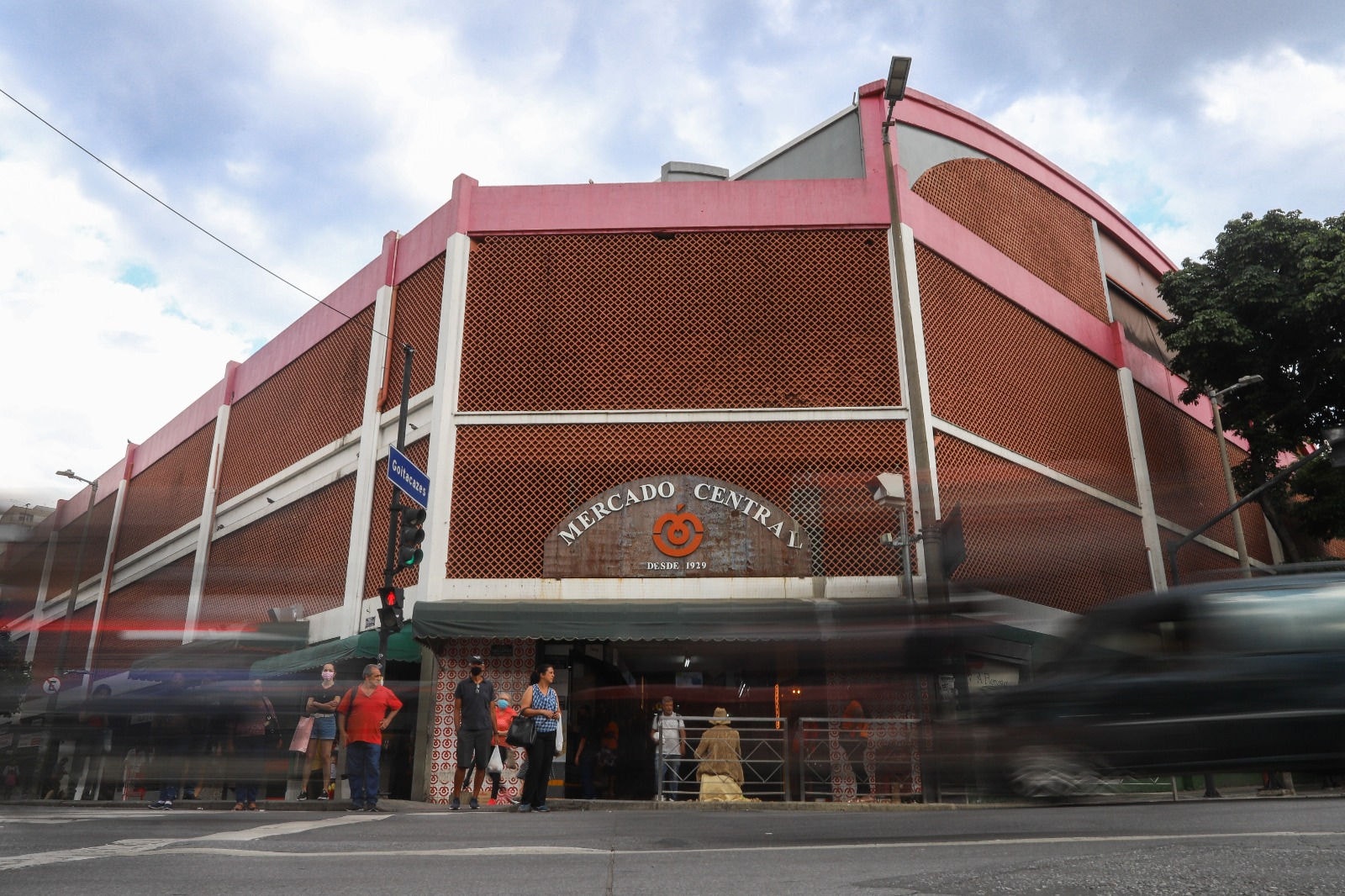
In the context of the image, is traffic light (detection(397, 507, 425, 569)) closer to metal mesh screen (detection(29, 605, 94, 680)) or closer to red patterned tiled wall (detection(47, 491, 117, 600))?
metal mesh screen (detection(29, 605, 94, 680))

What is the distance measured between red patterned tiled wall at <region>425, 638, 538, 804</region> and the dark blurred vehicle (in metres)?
10.2

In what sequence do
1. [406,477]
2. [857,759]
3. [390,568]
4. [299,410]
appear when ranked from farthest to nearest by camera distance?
1. [299,410]
2. [857,759]
3. [406,477]
4. [390,568]

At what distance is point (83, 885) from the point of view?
4.01 meters

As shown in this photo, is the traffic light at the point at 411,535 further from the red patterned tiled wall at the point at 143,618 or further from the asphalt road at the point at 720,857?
the red patterned tiled wall at the point at 143,618

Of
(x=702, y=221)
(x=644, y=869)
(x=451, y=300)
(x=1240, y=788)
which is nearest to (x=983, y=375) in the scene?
(x=702, y=221)

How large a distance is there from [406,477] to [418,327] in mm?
6860

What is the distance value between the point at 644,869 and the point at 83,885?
7.35 ft

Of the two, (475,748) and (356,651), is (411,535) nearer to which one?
(475,748)

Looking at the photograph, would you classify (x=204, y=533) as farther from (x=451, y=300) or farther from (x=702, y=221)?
(x=702, y=221)

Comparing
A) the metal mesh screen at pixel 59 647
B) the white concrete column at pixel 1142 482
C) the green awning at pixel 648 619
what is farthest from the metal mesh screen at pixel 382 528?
the white concrete column at pixel 1142 482

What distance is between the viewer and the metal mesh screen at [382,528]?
1828 centimetres

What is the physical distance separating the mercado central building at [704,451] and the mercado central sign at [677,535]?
0.05 m

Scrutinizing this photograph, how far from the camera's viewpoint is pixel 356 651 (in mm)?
16844

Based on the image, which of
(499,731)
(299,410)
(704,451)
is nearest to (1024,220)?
(704,451)
